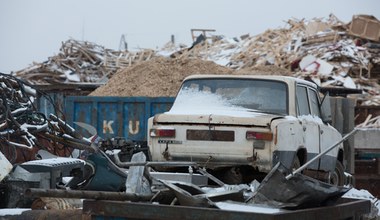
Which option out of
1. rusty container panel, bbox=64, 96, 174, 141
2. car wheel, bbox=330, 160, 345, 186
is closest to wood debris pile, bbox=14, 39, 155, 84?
rusty container panel, bbox=64, 96, 174, 141

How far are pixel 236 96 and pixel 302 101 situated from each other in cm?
110

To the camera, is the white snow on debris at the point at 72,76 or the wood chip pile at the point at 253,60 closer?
the wood chip pile at the point at 253,60

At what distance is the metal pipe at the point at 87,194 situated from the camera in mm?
4707

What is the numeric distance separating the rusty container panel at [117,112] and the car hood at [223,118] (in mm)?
4930

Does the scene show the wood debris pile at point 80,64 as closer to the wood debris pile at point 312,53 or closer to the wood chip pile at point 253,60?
the wood chip pile at point 253,60

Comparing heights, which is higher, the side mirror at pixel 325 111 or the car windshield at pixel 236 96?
the car windshield at pixel 236 96

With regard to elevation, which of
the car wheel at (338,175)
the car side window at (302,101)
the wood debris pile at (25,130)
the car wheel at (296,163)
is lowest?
the car wheel at (338,175)

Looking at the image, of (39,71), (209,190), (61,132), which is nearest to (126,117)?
(61,132)

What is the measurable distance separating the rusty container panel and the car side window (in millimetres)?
4245

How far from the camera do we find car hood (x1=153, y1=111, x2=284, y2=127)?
9.80 m

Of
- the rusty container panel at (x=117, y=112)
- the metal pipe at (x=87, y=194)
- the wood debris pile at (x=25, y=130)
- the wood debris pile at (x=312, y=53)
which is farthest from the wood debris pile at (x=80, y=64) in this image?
the metal pipe at (x=87, y=194)

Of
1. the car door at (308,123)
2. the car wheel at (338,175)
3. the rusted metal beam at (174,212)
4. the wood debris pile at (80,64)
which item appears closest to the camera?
the rusted metal beam at (174,212)

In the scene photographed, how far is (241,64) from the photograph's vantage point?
2597cm

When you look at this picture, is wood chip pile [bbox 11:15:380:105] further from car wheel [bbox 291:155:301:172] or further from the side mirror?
car wheel [bbox 291:155:301:172]
